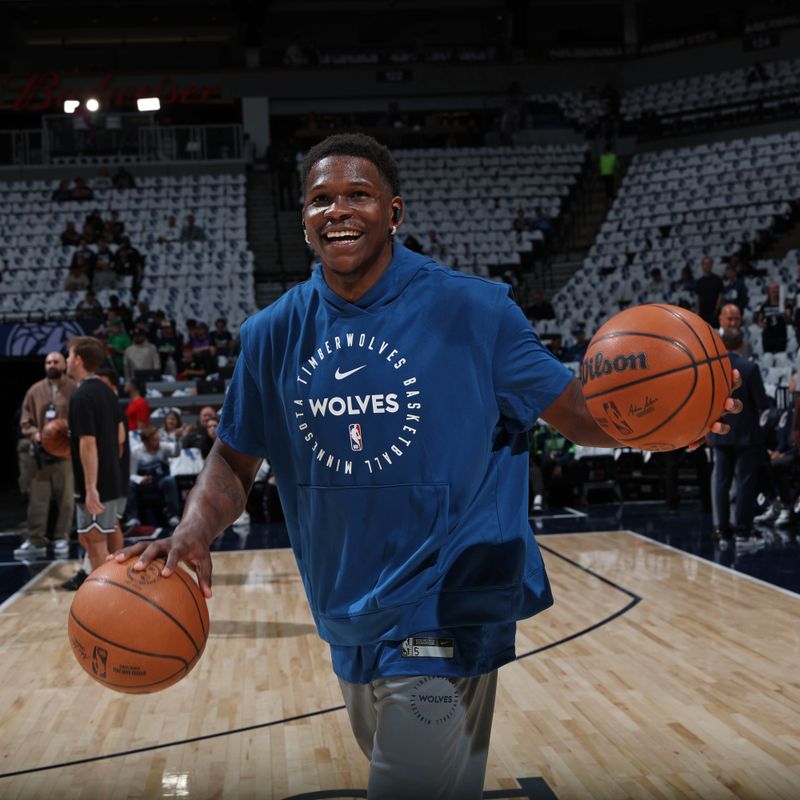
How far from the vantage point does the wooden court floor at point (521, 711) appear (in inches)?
142

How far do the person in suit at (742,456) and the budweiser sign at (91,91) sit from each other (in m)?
18.4

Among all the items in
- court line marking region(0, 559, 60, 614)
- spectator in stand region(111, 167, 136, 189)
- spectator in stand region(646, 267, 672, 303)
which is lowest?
court line marking region(0, 559, 60, 614)

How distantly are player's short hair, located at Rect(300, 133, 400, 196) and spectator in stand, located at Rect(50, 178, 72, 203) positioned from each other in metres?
19.4

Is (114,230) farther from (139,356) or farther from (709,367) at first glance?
(709,367)

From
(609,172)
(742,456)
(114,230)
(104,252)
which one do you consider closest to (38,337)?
(104,252)

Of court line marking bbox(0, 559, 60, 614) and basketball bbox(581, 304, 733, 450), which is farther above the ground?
basketball bbox(581, 304, 733, 450)

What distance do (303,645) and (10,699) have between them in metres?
1.55

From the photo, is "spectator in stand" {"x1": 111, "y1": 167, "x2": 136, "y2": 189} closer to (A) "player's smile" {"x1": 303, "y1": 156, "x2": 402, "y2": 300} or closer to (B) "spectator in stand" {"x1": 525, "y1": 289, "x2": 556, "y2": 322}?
(B) "spectator in stand" {"x1": 525, "y1": 289, "x2": 556, "y2": 322}

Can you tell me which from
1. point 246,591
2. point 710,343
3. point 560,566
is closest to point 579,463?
point 560,566

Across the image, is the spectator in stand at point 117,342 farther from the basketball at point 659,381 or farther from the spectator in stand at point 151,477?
the basketball at point 659,381

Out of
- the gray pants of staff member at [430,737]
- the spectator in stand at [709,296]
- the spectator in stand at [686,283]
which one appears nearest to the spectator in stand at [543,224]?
the spectator in stand at [686,283]

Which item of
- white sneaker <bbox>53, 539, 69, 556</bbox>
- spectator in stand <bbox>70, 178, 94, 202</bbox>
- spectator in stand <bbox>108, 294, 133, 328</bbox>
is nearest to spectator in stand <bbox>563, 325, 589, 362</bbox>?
A: spectator in stand <bbox>108, 294, 133, 328</bbox>

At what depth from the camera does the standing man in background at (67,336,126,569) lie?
6.68 metres

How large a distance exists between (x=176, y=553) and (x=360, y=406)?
48 centimetres
